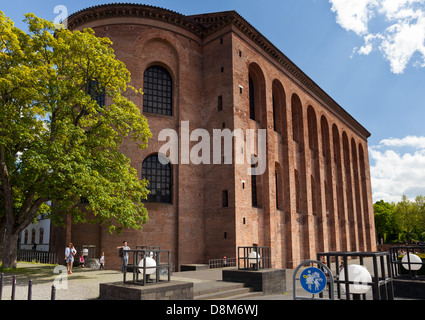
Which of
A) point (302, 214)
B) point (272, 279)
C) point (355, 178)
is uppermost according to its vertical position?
point (355, 178)

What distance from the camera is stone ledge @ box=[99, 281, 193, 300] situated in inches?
325

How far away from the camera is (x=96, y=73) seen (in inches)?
623

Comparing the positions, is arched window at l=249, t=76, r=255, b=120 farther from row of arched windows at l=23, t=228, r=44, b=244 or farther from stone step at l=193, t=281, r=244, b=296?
row of arched windows at l=23, t=228, r=44, b=244

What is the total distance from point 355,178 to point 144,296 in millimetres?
42960

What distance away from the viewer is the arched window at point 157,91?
2286 cm

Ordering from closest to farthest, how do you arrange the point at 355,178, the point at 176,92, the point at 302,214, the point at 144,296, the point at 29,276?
the point at 144,296, the point at 29,276, the point at 176,92, the point at 302,214, the point at 355,178

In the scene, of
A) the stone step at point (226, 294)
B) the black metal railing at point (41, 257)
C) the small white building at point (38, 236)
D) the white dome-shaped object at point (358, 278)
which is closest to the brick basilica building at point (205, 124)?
the black metal railing at point (41, 257)

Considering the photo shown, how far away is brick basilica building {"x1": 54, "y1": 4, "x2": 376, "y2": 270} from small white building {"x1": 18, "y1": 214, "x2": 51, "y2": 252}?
1744 centimetres

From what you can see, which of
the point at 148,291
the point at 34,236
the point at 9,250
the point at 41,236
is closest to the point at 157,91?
the point at 9,250

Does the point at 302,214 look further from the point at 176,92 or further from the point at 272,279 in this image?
the point at 272,279

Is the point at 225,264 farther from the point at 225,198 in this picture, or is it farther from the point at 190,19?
the point at 190,19

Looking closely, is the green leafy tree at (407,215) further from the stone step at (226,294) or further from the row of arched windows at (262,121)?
the stone step at (226,294)

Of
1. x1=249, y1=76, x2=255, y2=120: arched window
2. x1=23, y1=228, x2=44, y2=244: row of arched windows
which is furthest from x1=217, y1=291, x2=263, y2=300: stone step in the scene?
x1=23, y1=228, x2=44, y2=244: row of arched windows
